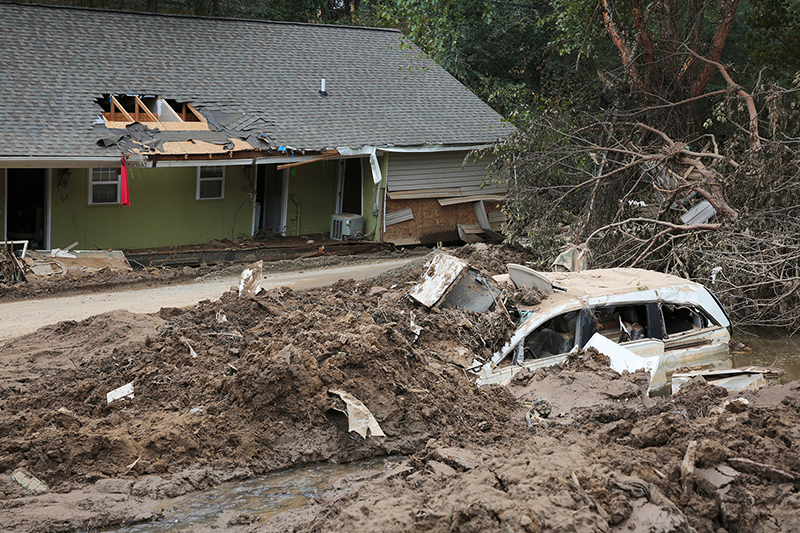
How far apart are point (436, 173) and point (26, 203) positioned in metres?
9.69

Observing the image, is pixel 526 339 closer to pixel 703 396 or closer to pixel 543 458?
pixel 703 396

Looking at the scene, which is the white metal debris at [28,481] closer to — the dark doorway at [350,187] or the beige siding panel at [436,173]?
the beige siding panel at [436,173]

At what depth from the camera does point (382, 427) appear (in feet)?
24.5

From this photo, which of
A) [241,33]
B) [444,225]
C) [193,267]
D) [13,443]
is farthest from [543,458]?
[241,33]

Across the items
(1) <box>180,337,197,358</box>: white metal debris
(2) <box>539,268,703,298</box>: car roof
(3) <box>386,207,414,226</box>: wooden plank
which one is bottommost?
(1) <box>180,337,197,358</box>: white metal debris

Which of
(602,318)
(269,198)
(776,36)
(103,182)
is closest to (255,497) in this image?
(602,318)

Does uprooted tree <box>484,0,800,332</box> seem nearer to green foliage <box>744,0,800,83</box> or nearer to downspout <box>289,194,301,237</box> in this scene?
green foliage <box>744,0,800,83</box>

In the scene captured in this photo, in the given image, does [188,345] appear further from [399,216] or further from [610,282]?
[399,216]

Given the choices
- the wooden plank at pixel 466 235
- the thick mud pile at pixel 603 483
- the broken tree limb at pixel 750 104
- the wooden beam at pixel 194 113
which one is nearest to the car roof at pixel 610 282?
the thick mud pile at pixel 603 483

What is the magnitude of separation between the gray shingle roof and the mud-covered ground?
7337mm

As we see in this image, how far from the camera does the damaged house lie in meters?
15.3

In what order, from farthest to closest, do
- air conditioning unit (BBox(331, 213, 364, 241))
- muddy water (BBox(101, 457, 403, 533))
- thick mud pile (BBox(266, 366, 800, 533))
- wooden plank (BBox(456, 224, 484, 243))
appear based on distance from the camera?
wooden plank (BBox(456, 224, 484, 243))
air conditioning unit (BBox(331, 213, 364, 241))
muddy water (BBox(101, 457, 403, 533))
thick mud pile (BBox(266, 366, 800, 533))

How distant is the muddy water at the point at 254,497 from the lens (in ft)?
19.4

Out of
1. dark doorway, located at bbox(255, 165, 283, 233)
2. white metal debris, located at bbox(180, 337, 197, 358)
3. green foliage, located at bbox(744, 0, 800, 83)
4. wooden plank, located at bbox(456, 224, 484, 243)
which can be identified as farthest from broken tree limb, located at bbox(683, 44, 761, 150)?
dark doorway, located at bbox(255, 165, 283, 233)
